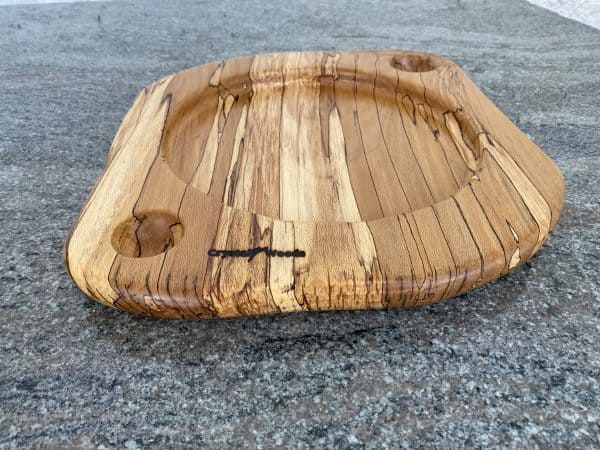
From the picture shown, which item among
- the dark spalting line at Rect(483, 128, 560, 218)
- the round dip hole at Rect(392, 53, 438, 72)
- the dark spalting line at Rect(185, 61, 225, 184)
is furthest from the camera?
the round dip hole at Rect(392, 53, 438, 72)

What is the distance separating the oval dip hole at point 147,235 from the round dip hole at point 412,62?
1.63 ft

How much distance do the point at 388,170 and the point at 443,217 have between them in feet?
0.59

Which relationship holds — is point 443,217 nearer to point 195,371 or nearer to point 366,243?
point 366,243

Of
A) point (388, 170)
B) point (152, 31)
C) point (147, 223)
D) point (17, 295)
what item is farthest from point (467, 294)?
point (152, 31)

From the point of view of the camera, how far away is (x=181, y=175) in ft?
2.26

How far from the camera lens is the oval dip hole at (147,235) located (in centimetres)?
54

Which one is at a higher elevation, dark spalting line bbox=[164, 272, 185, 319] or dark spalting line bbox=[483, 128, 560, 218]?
dark spalting line bbox=[483, 128, 560, 218]

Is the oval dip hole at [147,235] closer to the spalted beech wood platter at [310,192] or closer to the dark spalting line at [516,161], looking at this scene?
the spalted beech wood platter at [310,192]

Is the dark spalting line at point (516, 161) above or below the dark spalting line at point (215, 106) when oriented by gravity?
Result: above

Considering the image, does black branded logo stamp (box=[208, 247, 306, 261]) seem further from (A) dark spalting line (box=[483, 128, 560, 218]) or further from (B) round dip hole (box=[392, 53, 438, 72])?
(B) round dip hole (box=[392, 53, 438, 72])

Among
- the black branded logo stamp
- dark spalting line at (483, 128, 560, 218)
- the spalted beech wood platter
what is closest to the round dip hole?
the spalted beech wood platter

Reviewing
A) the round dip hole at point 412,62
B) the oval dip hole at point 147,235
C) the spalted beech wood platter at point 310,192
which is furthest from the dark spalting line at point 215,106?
the round dip hole at point 412,62

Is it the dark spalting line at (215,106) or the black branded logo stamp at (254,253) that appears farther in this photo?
the dark spalting line at (215,106)

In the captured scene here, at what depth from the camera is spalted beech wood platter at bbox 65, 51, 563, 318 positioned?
49 cm
